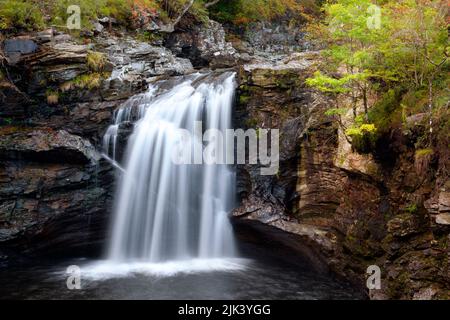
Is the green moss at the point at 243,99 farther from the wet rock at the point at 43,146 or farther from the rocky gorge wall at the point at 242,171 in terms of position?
the wet rock at the point at 43,146

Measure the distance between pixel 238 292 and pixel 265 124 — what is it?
16.3 ft

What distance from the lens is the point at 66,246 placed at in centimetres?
1202

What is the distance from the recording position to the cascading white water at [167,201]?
449 inches

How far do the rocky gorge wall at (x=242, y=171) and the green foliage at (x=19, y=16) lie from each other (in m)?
0.91

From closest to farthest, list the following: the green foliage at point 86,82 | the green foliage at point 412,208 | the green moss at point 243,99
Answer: the green foliage at point 412,208 < the green moss at point 243,99 < the green foliage at point 86,82

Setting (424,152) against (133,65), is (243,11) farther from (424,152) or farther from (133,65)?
(424,152)

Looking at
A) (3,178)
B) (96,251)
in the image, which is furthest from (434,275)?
(3,178)

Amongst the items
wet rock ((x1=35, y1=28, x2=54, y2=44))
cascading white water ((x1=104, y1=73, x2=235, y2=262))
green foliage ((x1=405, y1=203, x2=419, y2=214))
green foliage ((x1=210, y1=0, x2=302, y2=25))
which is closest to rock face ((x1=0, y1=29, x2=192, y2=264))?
wet rock ((x1=35, y1=28, x2=54, y2=44))

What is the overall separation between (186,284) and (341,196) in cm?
440

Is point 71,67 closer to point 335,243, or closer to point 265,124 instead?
point 265,124

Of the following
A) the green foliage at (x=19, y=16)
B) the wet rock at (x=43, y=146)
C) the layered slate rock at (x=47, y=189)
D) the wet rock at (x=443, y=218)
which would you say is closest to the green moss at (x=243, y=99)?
the layered slate rock at (x=47, y=189)

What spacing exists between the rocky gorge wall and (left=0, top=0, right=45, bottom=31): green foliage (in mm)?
914
